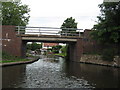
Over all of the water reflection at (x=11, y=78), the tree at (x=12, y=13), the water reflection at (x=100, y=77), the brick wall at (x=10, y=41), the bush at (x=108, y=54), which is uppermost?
the tree at (x=12, y=13)

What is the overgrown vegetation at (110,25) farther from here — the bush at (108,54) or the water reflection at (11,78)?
the water reflection at (11,78)

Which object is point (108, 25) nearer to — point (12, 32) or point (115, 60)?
point (115, 60)

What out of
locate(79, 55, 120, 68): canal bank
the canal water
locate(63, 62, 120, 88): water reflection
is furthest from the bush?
the canal water

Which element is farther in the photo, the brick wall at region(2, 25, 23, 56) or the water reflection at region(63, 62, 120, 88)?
the brick wall at region(2, 25, 23, 56)

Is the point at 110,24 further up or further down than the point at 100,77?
further up

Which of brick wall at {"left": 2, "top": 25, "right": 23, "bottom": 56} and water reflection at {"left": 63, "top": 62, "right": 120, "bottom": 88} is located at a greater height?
brick wall at {"left": 2, "top": 25, "right": 23, "bottom": 56}

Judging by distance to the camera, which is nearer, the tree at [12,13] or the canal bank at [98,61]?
the canal bank at [98,61]

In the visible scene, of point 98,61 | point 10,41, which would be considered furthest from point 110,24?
point 10,41

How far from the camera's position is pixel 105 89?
7.94 metres

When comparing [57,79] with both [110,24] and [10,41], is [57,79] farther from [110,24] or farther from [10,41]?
[10,41]

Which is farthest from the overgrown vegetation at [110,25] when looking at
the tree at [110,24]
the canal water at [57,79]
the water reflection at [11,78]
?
the water reflection at [11,78]

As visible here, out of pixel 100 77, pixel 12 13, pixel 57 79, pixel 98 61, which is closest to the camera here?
pixel 57 79

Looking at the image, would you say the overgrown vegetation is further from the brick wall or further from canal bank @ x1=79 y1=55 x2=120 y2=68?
the brick wall

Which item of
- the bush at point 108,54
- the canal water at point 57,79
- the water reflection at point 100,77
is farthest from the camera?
the bush at point 108,54
